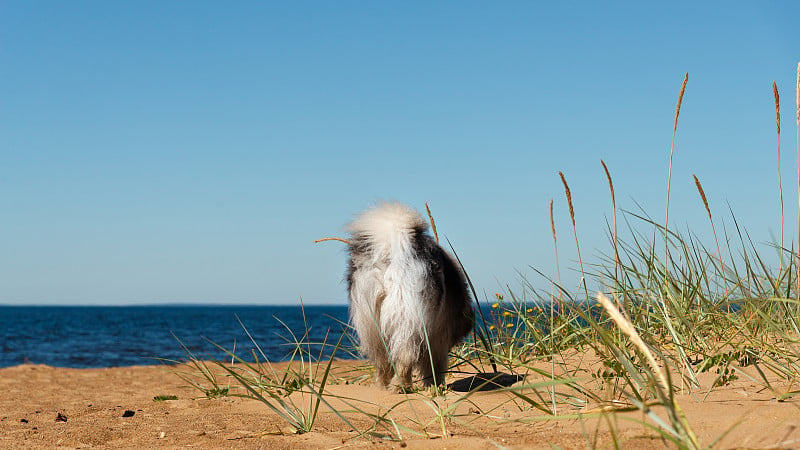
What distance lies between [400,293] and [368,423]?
3.16 feet

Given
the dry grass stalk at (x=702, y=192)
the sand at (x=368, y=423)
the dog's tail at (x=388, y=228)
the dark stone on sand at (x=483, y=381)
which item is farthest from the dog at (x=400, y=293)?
the dry grass stalk at (x=702, y=192)

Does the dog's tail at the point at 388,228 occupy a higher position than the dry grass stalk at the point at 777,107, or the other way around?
the dry grass stalk at the point at 777,107

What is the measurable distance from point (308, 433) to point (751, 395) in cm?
215

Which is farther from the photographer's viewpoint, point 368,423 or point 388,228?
point 388,228

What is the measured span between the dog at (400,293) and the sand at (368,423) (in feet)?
0.95

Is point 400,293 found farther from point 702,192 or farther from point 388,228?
point 702,192

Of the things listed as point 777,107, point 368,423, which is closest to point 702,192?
point 777,107

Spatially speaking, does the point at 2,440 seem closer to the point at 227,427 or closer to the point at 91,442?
the point at 91,442

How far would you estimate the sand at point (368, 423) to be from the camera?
2.31 m

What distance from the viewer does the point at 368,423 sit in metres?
3.43

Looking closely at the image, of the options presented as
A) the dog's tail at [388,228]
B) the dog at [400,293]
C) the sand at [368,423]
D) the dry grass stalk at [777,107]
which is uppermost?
the dry grass stalk at [777,107]

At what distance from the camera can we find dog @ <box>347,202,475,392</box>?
13.6ft

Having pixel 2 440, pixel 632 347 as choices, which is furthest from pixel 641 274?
pixel 2 440

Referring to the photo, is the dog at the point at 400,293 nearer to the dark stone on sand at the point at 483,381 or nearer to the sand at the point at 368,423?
the dark stone on sand at the point at 483,381
